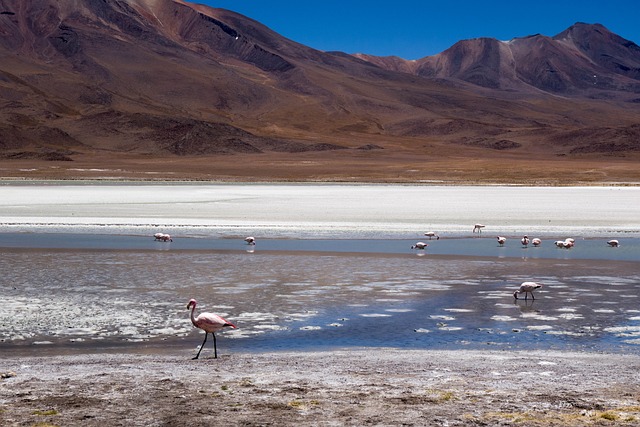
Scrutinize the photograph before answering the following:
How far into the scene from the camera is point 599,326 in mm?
10844

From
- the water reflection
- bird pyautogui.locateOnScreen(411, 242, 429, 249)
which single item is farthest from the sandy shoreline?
bird pyautogui.locateOnScreen(411, 242, 429, 249)

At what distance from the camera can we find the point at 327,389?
24.4 feet

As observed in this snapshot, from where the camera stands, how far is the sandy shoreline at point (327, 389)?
6.58 metres

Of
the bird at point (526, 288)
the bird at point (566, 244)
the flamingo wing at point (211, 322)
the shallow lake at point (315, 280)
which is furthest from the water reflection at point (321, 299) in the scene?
the bird at point (566, 244)

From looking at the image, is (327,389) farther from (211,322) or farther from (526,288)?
(526,288)

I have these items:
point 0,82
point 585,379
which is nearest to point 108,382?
point 585,379

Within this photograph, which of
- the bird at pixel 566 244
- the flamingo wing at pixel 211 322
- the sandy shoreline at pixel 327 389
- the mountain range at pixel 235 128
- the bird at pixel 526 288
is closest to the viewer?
the sandy shoreline at pixel 327 389

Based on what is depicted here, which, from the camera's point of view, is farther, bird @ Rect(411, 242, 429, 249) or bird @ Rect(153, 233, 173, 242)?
bird @ Rect(153, 233, 173, 242)

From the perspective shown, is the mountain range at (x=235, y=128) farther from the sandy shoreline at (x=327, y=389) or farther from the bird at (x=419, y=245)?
the sandy shoreline at (x=327, y=389)

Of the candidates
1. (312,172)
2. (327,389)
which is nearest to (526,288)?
(327,389)

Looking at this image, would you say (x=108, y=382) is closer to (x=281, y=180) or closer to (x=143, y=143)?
(x=281, y=180)

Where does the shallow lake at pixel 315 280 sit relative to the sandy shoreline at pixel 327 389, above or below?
above

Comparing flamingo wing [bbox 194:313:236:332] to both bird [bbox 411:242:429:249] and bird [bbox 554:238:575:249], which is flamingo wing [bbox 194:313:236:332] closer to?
bird [bbox 411:242:429:249]

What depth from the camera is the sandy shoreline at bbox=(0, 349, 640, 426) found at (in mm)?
6578
